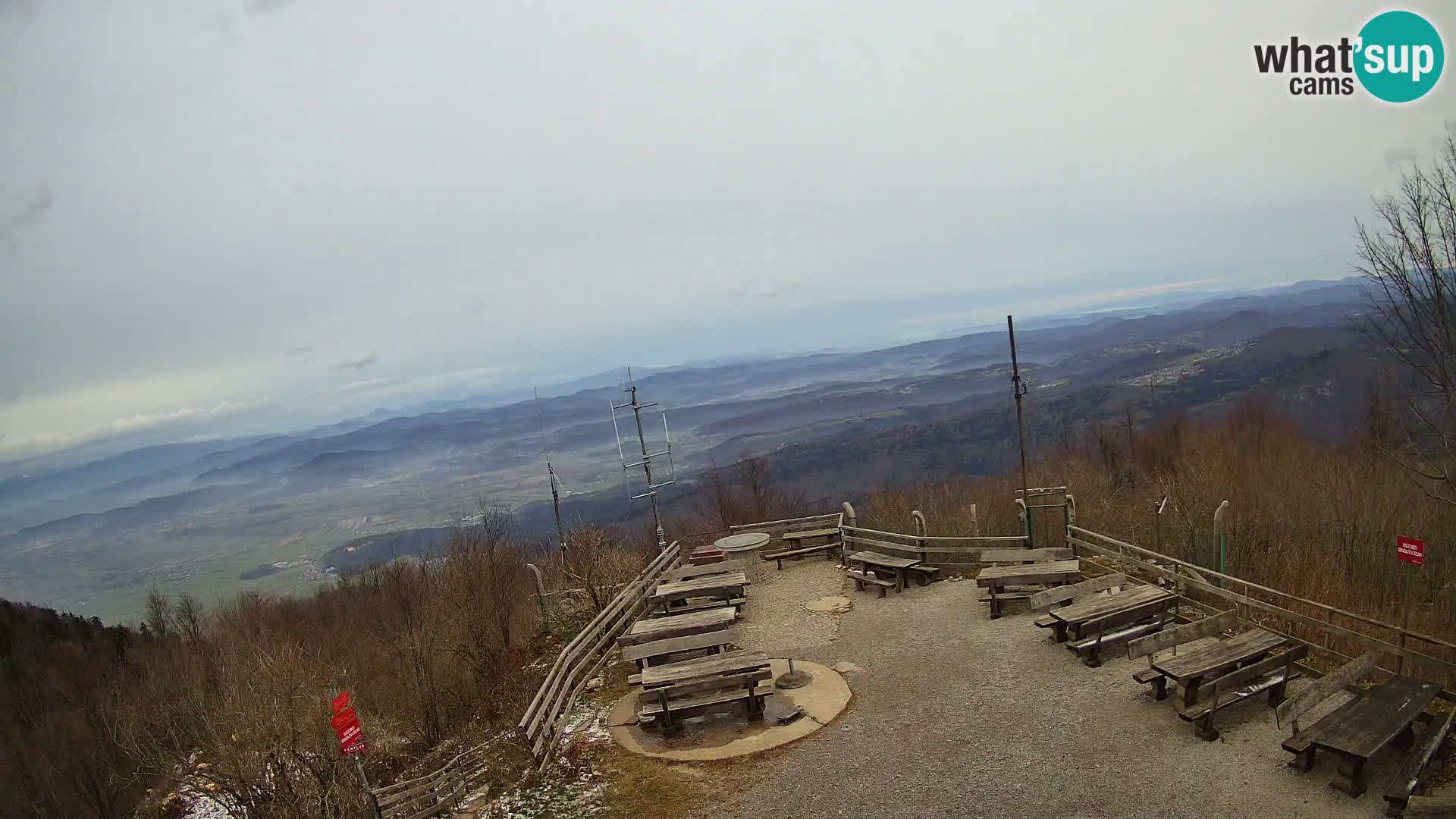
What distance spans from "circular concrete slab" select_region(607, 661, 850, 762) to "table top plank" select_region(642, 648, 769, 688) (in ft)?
2.82

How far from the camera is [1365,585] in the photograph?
2050 centimetres

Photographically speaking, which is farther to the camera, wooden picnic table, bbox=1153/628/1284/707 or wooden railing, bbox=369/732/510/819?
wooden railing, bbox=369/732/510/819

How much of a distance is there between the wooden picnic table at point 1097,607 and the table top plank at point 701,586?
24.1 ft

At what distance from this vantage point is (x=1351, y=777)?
26.3 feet

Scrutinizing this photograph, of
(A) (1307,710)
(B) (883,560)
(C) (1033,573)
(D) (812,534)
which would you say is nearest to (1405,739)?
(A) (1307,710)

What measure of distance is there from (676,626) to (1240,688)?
972cm

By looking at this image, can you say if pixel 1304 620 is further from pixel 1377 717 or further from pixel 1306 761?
pixel 1306 761

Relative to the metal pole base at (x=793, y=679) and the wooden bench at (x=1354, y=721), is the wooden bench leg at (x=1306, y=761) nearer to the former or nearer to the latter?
the wooden bench at (x=1354, y=721)

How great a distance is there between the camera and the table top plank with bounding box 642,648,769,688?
1248cm

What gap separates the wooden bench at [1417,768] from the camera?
24.5 feet

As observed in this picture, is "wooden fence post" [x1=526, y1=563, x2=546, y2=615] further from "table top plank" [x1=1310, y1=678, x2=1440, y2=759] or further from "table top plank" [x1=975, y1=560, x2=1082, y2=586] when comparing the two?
"table top plank" [x1=1310, y1=678, x2=1440, y2=759]

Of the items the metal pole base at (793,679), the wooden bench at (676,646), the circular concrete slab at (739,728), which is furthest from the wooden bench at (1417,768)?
the wooden bench at (676,646)

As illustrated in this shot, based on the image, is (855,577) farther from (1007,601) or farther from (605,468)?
(605,468)

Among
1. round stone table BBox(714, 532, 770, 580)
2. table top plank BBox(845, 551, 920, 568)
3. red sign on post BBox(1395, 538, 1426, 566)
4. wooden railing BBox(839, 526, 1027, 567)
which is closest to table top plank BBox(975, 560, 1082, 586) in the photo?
wooden railing BBox(839, 526, 1027, 567)
